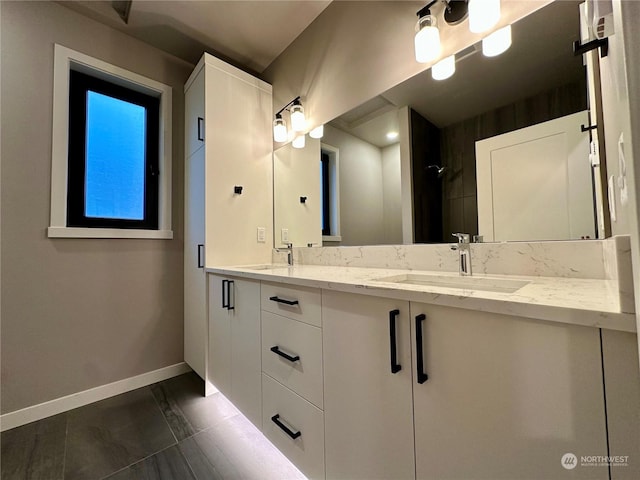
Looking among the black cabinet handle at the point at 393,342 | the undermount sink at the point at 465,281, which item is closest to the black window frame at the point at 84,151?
the undermount sink at the point at 465,281

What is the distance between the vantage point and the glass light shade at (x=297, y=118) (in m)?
1.95

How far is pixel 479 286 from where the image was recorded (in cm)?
98

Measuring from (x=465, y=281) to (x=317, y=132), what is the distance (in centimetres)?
141

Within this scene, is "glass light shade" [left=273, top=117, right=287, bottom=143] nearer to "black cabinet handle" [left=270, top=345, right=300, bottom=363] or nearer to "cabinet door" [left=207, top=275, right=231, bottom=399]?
"cabinet door" [left=207, top=275, right=231, bottom=399]

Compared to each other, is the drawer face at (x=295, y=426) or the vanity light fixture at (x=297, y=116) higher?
the vanity light fixture at (x=297, y=116)

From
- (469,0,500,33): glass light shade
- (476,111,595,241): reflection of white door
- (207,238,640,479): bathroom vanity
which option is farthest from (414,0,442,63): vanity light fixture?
(207,238,640,479): bathroom vanity

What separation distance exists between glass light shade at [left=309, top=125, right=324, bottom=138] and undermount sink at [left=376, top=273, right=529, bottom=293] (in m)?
1.21

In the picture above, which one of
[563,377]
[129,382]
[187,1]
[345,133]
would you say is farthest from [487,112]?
[129,382]

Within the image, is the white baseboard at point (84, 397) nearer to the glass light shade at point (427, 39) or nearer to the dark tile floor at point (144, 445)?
the dark tile floor at point (144, 445)

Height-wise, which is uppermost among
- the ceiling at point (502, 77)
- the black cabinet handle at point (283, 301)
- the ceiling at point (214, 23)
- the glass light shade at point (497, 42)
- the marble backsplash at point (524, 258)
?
the ceiling at point (214, 23)

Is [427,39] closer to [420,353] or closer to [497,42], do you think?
[497,42]

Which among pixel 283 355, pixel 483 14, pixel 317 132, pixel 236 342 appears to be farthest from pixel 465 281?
pixel 317 132

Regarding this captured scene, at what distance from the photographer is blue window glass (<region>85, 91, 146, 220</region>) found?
1.87 m

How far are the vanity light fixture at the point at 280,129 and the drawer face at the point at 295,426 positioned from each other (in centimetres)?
171
